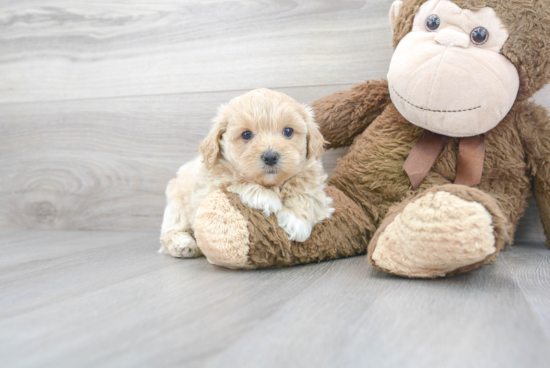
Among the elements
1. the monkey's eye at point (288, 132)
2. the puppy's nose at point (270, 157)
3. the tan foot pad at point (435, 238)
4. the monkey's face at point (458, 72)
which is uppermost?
the monkey's face at point (458, 72)

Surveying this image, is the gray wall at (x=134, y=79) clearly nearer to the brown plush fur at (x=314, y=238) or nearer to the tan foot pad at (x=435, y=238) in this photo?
the brown plush fur at (x=314, y=238)

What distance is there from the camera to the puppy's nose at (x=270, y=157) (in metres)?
0.98

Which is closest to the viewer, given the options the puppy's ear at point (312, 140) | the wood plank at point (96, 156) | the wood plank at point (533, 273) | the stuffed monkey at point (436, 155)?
the wood plank at point (533, 273)

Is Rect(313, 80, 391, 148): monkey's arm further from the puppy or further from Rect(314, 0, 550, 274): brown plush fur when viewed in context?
the puppy

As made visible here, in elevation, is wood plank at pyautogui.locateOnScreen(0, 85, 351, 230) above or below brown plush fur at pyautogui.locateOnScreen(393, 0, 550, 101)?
below

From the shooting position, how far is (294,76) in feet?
4.91

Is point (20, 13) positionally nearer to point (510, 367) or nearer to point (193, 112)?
point (193, 112)

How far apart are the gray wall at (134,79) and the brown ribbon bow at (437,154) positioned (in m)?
0.33

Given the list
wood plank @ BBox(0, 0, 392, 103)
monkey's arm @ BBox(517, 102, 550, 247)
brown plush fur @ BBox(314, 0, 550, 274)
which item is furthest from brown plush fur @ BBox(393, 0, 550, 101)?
wood plank @ BBox(0, 0, 392, 103)

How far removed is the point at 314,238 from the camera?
3.47 ft

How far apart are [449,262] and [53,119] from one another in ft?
5.16

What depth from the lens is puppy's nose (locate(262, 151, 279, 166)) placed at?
0.98m

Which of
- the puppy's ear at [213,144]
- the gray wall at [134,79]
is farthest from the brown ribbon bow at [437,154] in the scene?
the puppy's ear at [213,144]

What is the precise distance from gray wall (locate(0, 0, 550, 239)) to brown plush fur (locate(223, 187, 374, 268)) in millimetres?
357
